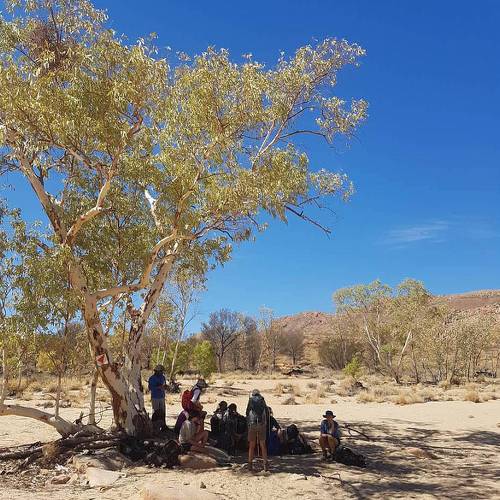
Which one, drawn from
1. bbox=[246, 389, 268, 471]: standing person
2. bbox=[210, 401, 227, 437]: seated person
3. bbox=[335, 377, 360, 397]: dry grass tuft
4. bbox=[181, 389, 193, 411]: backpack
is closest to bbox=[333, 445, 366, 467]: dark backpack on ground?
bbox=[246, 389, 268, 471]: standing person

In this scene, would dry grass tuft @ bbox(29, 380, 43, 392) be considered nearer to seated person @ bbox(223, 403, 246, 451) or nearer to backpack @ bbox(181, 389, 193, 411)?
seated person @ bbox(223, 403, 246, 451)

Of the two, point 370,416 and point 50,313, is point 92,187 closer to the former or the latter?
point 50,313

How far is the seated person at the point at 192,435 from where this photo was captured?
9.44 m

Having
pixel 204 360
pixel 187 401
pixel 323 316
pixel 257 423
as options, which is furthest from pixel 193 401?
pixel 323 316

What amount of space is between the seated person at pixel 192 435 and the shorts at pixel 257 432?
1.20m

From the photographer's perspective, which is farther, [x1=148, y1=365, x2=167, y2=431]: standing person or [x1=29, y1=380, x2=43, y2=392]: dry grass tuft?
[x1=29, y1=380, x2=43, y2=392]: dry grass tuft

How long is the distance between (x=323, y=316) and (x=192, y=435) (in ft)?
353

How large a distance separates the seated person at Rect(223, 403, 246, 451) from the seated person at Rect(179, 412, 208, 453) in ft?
2.72

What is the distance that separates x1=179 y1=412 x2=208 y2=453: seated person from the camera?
31.0 feet

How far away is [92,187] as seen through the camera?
12195 millimetres

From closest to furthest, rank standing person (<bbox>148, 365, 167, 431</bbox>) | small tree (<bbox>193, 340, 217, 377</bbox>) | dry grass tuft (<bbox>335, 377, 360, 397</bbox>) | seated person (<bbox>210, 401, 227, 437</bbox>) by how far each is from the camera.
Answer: seated person (<bbox>210, 401, 227, 437</bbox>) < standing person (<bbox>148, 365, 167, 431</bbox>) < dry grass tuft (<bbox>335, 377, 360, 397</bbox>) < small tree (<bbox>193, 340, 217, 377</bbox>)

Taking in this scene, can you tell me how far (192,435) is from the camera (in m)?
9.48

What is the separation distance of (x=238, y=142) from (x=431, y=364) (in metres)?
33.4

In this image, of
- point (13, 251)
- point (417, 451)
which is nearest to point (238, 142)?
point (13, 251)
